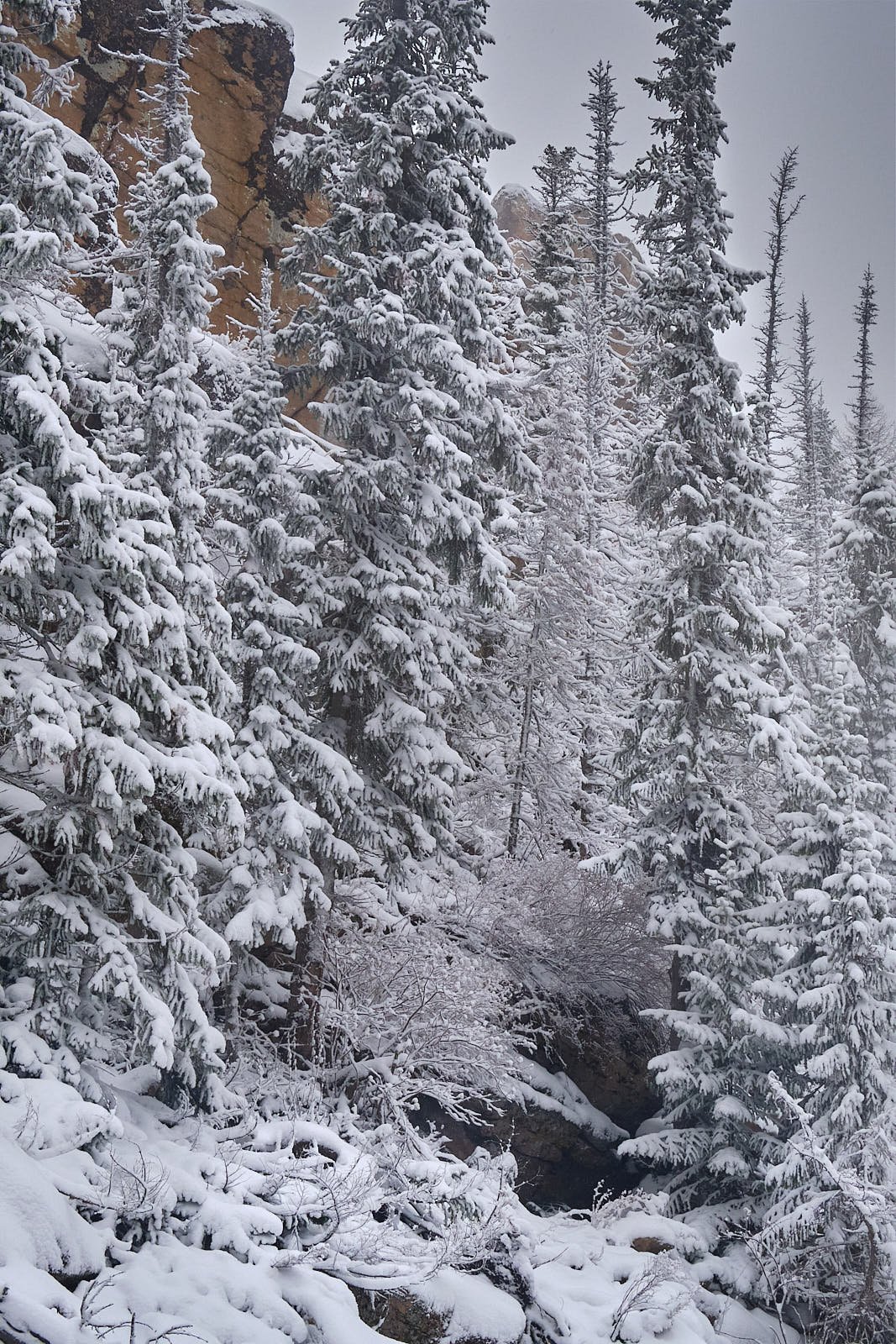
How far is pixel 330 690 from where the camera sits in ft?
41.3

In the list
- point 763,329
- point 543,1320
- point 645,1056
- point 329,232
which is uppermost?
point 763,329

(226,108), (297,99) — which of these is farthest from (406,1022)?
(297,99)

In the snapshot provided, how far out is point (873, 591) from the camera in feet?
65.2

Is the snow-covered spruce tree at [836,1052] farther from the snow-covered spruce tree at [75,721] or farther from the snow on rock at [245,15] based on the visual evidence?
the snow on rock at [245,15]

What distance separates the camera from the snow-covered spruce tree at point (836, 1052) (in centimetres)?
995

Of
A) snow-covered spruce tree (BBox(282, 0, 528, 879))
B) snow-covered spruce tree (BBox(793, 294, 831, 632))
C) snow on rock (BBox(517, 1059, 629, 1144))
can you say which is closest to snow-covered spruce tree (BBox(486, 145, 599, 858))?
snow on rock (BBox(517, 1059, 629, 1144))

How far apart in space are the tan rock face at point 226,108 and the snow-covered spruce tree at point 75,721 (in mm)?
17178

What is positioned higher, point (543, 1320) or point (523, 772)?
point (523, 772)

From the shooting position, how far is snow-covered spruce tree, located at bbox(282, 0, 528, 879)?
39.9ft

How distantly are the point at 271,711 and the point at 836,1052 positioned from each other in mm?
8108

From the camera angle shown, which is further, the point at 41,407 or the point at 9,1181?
the point at 41,407

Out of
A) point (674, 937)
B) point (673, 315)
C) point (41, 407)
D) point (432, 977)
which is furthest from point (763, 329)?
point (41, 407)

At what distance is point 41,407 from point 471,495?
26.6ft

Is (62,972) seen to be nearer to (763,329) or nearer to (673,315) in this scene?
(673,315)
